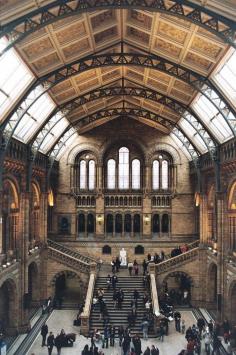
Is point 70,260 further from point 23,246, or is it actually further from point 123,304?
point 23,246

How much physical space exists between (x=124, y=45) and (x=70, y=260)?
19.6 m

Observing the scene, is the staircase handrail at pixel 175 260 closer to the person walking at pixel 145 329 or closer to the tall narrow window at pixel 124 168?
the person walking at pixel 145 329

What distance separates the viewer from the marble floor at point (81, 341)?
81.1 feet

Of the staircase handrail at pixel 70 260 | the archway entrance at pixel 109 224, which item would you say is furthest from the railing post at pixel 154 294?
the archway entrance at pixel 109 224

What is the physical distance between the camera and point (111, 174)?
41.6 meters

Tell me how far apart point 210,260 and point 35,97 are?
19569 mm

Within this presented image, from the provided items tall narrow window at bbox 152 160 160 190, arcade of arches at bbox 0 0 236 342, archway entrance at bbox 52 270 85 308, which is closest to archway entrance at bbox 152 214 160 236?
arcade of arches at bbox 0 0 236 342

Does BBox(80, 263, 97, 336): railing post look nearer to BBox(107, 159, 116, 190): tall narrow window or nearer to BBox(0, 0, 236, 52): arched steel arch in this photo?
BBox(107, 159, 116, 190): tall narrow window

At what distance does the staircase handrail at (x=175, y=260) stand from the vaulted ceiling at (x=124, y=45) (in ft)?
45.5

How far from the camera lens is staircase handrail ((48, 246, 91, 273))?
35.2m

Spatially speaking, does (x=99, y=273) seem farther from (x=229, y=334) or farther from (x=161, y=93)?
(x=161, y=93)

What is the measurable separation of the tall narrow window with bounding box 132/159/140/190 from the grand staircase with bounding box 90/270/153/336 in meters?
8.77

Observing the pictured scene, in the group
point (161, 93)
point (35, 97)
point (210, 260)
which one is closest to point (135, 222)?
point (210, 260)

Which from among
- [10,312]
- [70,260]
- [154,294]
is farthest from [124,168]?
[10,312]
